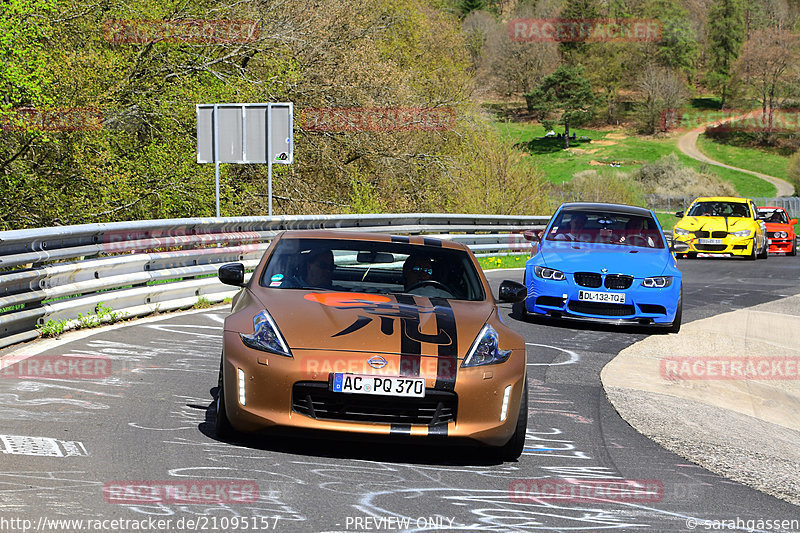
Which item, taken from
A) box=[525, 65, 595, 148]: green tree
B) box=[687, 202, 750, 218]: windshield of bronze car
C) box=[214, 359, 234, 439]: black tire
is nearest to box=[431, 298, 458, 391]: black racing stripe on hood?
box=[214, 359, 234, 439]: black tire

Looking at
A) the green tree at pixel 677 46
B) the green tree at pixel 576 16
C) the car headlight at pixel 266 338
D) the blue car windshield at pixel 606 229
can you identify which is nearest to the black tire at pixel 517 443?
the car headlight at pixel 266 338

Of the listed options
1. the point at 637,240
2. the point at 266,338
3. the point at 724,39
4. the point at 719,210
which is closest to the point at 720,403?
the point at 266,338

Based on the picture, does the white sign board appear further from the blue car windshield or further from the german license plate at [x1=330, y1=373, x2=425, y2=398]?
the german license plate at [x1=330, y1=373, x2=425, y2=398]

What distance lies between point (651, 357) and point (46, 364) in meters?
5.80

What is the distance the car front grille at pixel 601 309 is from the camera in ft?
37.3

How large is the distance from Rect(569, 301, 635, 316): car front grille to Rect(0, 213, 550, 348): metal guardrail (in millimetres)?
4667

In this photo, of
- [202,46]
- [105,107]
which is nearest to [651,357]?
[105,107]

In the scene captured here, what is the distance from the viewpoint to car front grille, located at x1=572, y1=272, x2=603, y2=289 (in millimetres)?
11406

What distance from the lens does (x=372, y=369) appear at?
5.13m

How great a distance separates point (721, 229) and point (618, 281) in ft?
52.8

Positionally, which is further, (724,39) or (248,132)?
(724,39)

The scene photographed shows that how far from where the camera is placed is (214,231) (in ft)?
43.6

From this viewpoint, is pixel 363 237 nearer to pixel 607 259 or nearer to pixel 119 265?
pixel 119 265

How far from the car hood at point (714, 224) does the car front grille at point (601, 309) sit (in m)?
15.5
